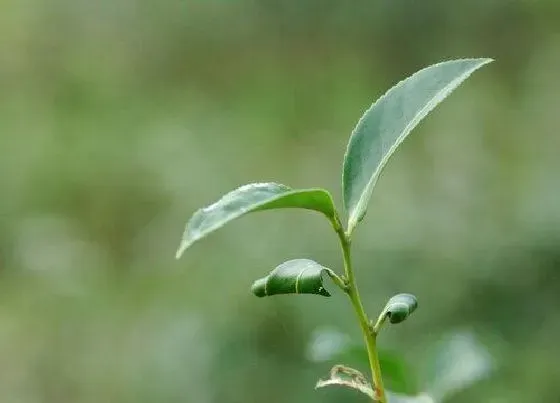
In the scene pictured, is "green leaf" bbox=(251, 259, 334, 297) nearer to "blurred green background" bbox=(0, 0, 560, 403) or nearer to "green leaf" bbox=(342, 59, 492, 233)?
"green leaf" bbox=(342, 59, 492, 233)

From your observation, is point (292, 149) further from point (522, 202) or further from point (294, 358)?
point (294, 358)

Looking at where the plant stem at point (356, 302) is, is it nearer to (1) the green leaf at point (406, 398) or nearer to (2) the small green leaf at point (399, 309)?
(2) the small green leaf at point (399, 309)

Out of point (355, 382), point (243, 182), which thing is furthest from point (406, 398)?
point (243, 182)

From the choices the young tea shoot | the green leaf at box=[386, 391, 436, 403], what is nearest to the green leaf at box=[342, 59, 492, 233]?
the young tea shoot

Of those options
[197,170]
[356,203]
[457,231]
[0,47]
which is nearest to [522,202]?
[457,231]

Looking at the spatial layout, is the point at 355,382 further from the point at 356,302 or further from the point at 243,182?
the point at 243,182

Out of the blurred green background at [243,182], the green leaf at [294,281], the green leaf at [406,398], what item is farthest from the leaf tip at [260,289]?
the blurred green background at [243,182]
